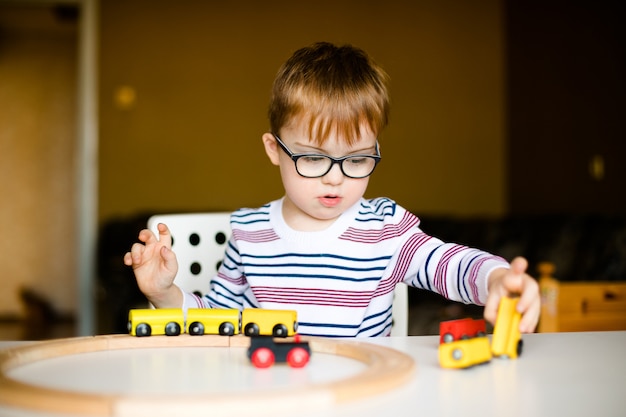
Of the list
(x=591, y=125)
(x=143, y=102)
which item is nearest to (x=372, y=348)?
(x=591, y=125)

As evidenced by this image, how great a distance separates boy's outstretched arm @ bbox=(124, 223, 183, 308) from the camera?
107 cm

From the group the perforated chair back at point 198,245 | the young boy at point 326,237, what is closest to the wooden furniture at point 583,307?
the perforated chair back at point 198,245

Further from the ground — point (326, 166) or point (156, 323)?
point (326, 166)

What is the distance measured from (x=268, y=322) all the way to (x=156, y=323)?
0.40ft

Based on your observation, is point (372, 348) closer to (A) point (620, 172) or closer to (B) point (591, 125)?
(A) point (620, 172)

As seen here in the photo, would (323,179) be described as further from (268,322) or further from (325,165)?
(268,322)

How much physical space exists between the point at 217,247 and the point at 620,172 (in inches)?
129

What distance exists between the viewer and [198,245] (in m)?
1.49

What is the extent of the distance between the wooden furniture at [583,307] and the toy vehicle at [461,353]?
7.84 feet

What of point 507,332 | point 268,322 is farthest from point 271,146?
point 507,332

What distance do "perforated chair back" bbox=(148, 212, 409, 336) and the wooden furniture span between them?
67.5 inches

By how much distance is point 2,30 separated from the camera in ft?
22.2

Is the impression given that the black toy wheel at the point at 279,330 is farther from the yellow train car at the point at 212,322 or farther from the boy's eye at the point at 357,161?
the boy's eye at the point at 357,161

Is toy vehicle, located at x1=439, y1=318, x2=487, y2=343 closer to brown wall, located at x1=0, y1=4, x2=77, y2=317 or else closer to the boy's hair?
the boy's hair
